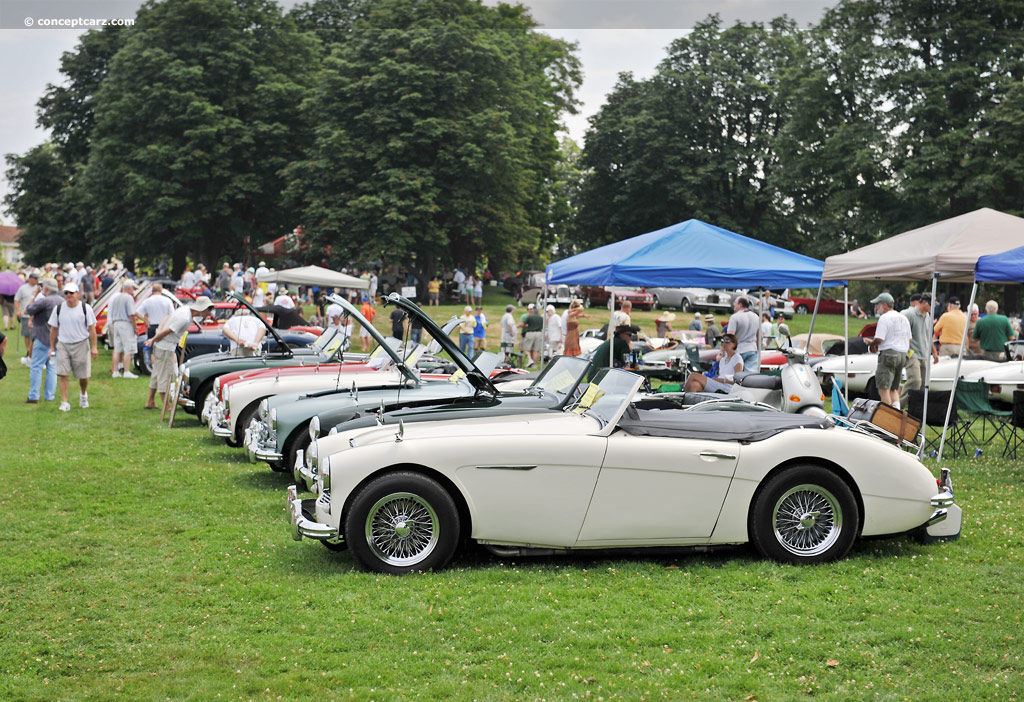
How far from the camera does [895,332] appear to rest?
42.5 ft

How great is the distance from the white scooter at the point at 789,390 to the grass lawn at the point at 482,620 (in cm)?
282

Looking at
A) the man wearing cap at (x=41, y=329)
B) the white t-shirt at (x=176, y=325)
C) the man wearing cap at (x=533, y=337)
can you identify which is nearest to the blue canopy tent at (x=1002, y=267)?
the white t-shirt at (x=176, y=325)

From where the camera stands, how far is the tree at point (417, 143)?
4275 cm

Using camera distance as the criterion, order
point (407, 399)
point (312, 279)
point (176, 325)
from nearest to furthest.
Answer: point (407, 399) → point (176, 325) → point (312, 279)

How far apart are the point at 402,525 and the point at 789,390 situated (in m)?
6.02

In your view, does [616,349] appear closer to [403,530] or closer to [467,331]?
[403,530]

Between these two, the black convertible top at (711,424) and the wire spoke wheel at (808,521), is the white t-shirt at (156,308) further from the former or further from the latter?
the wire spoke wheel at (808,521)

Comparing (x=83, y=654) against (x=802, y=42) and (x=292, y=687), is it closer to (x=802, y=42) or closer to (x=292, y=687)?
(x=292, y=687)

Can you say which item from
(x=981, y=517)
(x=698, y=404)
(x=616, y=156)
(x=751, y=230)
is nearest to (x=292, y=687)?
(x=698, y=404)

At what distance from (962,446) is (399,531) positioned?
26.3 feet

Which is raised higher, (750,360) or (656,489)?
(750,360)

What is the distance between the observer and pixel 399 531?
6.46 metres

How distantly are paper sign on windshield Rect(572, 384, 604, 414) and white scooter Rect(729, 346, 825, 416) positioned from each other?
161 inches

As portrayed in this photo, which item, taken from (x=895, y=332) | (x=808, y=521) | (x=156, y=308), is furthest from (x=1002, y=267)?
(x=156, y=308)
